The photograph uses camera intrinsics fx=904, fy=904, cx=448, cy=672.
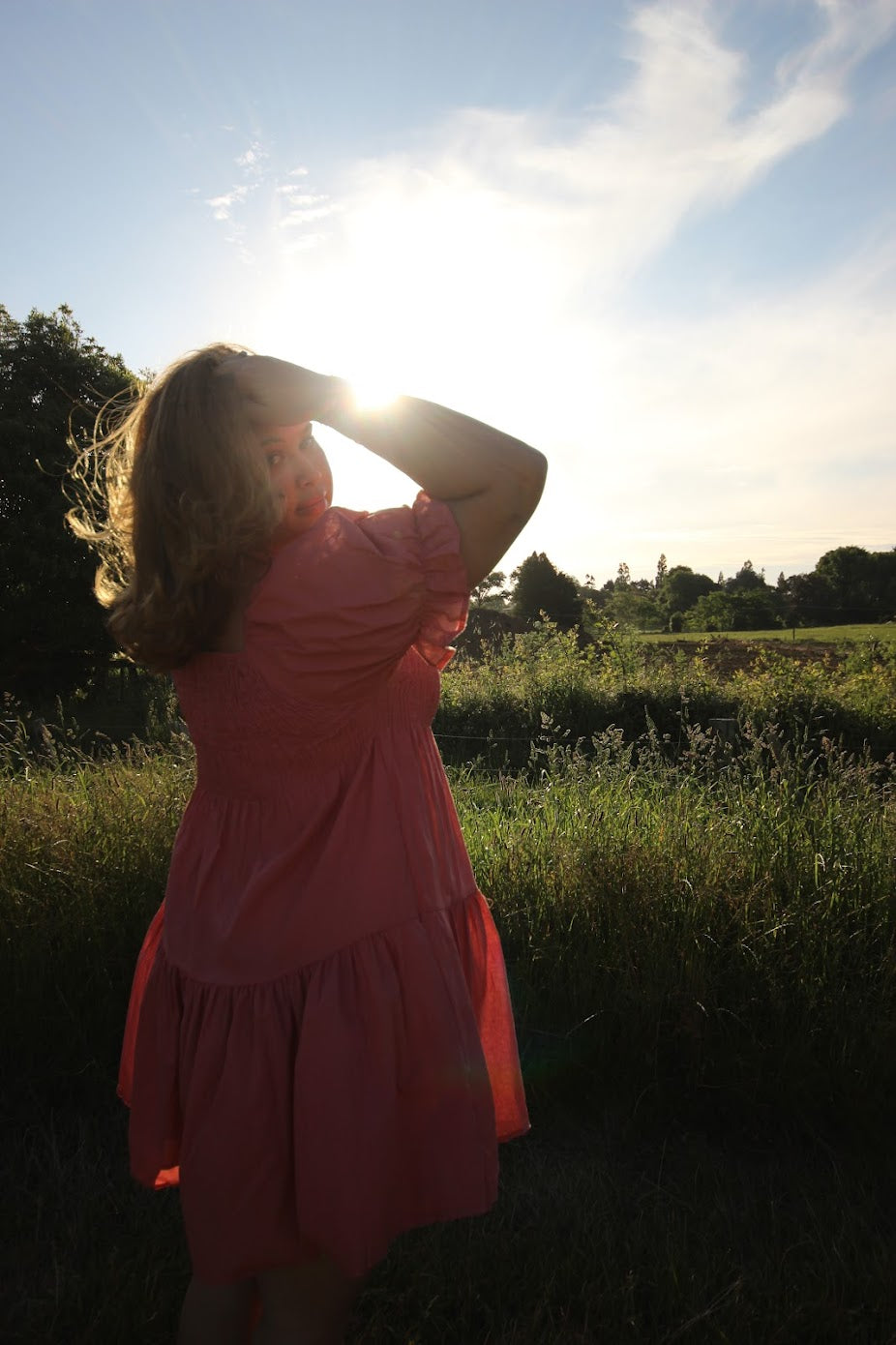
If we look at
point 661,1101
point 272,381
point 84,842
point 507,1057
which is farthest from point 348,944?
point 84,842

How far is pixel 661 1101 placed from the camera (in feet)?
8.70

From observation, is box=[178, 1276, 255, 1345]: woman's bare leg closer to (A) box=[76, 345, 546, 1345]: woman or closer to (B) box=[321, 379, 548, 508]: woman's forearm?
(A) box=[76, 345, 546, 1345]: woman

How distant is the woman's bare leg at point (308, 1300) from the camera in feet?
3.83

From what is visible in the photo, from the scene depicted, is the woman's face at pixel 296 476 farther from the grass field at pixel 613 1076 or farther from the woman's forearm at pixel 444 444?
the grass field at pixel 613 1076

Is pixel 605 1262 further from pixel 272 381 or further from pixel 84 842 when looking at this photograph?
pixel 84 842

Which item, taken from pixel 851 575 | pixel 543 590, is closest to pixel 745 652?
pixel 543 590

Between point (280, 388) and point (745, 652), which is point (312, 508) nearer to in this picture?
point (280, 388)

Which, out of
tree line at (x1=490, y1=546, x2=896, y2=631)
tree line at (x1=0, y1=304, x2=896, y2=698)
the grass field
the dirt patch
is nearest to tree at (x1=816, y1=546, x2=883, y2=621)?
tree line at (x1=490, y1=546, x2=896, y2=631)

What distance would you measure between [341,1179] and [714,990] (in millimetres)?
1881

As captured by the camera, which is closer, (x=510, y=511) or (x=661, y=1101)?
(x=510, y=511)

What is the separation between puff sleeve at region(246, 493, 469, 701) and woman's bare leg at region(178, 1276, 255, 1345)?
0.85 m

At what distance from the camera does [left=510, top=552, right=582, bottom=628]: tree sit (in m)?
27.2

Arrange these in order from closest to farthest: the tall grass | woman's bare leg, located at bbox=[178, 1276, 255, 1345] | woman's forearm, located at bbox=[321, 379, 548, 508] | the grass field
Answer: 1. woman's forearm, located at bbox=[321, 379, 548, 508]
2. woman's bare leg, located at bbox=[178, 1276, 255, 1345]
3. the grass field
4. the tall grass

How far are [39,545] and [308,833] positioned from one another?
485 inches
